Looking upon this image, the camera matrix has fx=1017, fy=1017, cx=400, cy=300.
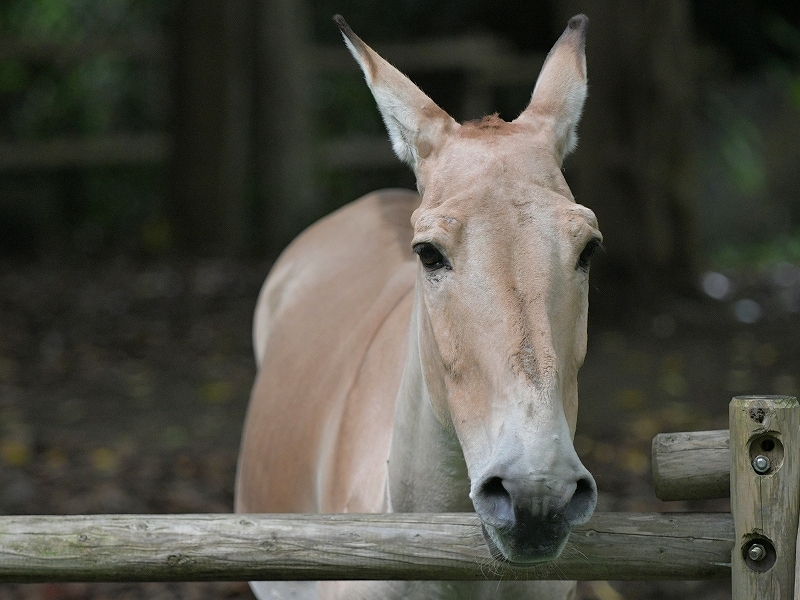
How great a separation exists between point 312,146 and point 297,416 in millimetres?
9440

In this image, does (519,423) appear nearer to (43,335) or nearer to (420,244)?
(420,244)

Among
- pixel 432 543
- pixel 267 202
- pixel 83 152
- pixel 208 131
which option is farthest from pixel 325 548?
pixel 83 152

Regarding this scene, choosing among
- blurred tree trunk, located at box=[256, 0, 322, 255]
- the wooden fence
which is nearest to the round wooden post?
the wooden fence

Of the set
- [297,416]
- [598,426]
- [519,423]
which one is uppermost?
[519,423]

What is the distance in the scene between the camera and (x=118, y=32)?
15.6 metres

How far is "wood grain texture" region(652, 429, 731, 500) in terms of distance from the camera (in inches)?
94.8

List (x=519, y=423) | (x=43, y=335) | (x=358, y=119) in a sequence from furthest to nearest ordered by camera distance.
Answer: (x=358, y=119) < (x=43, y=335) < (x=519, y=423)

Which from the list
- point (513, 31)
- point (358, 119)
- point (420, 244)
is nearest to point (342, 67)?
point (358, 119)

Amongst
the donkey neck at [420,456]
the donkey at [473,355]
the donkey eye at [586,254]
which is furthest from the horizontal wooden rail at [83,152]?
the donkey eye at [586,254]

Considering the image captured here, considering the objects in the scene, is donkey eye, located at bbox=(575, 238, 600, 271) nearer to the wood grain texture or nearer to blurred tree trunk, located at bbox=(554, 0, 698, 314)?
the wood grain texture

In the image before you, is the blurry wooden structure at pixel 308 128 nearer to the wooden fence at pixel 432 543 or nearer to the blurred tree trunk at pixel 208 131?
the blurred tree trunk at pixel 208 131

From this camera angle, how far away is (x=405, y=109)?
102 inches

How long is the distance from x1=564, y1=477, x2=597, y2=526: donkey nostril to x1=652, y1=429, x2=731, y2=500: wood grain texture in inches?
19.6

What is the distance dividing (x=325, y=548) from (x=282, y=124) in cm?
1045
